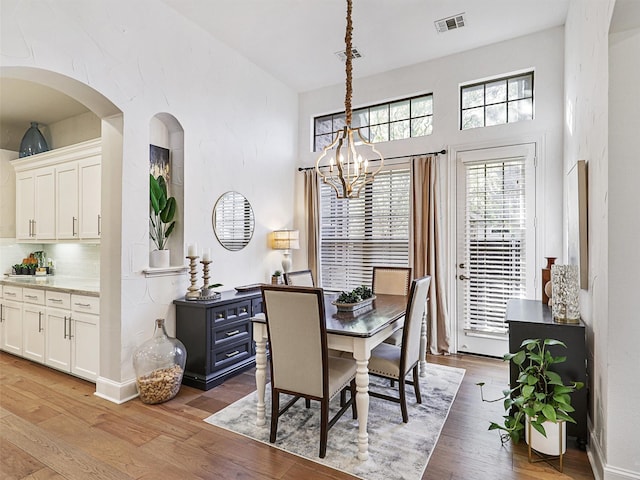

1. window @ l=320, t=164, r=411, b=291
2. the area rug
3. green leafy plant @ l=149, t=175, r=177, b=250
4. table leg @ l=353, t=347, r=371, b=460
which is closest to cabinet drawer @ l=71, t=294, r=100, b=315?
green leafy plant @ l=149, t=175, r=177, b=250

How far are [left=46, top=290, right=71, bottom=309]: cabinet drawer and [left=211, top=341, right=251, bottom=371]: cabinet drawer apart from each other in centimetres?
154

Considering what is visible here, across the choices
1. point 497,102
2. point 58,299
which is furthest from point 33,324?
point 497,102

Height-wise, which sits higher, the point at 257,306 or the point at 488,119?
the point at 488,119

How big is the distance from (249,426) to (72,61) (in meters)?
3.01

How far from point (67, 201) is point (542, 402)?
4789mm

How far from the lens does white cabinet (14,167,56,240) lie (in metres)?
4.23

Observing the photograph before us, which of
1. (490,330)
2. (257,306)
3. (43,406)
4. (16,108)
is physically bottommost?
(43,406)

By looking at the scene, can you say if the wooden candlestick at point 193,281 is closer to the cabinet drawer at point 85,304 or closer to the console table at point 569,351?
the cabinet drawer at point 85,304

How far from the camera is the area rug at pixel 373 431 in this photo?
2.15 meters

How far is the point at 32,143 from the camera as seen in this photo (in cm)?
479

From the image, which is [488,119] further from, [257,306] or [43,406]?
[43,406]

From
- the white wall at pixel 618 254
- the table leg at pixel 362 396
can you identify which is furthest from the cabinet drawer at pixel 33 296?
the white wall at pixel 618 254

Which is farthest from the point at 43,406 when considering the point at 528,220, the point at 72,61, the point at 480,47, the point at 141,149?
the point at 480,47

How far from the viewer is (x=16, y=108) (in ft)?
15.0
